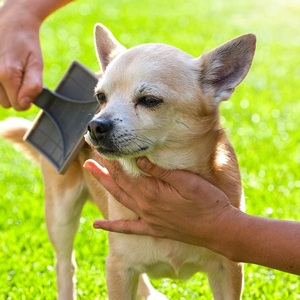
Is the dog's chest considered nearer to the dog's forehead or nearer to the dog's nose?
the dog's nose

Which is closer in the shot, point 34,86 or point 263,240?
point 263,240

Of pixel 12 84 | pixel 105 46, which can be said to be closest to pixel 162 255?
pixel 105 46

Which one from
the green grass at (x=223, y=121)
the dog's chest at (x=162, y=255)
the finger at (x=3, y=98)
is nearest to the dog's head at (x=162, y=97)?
the green grass at (x=223, y=121)

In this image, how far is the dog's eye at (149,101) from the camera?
8.63 feet

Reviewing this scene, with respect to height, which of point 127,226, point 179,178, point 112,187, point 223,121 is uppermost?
point 179,178

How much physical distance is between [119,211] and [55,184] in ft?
2.86

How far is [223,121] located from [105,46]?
372 cm

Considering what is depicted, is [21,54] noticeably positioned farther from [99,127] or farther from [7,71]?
[99,127]

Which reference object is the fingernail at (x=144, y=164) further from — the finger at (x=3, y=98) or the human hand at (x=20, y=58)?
the finger at (x=3, y=98)

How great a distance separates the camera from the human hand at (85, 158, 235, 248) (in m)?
2.44

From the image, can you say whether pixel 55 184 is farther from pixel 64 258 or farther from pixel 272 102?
pixel 272 102

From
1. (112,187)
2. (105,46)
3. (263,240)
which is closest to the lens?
(263,240)

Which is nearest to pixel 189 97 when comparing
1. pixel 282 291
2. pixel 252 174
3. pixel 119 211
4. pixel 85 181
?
pixel 119 211

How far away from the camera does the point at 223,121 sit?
22.0 feet
